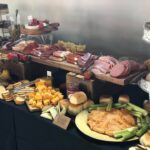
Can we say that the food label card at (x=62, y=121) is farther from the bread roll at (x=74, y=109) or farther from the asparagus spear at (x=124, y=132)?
the asparagus spear at (x=124, y=132)

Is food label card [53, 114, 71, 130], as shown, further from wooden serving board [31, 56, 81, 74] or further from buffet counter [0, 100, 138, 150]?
wooden serving board [31, 56, 81, 74]

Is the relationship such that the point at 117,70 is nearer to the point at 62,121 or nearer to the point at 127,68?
the point at 127,68

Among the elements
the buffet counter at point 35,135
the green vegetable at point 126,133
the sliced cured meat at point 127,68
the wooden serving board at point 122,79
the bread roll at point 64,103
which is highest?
the sliced cured meat at point 127,68

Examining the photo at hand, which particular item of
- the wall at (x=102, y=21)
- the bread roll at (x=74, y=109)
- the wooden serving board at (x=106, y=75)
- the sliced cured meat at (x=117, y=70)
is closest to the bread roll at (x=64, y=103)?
the bread roll at (x=74, y=109)

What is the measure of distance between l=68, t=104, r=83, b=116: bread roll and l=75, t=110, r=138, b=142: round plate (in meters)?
0.02

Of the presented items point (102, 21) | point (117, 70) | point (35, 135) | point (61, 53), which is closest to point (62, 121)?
point (35, 135)

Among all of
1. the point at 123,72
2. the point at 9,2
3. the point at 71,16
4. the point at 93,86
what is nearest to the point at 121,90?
the point at 93,86

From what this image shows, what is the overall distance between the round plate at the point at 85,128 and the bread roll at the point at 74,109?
24mm

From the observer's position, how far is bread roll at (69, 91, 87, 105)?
1476 mm

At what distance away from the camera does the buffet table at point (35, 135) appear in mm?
1277

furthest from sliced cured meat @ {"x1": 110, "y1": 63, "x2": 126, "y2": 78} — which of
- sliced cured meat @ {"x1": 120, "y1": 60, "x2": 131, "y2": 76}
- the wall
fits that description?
the wall

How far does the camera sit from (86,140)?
4.19 ft

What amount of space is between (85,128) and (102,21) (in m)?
0.94

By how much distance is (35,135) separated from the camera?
1551mm
